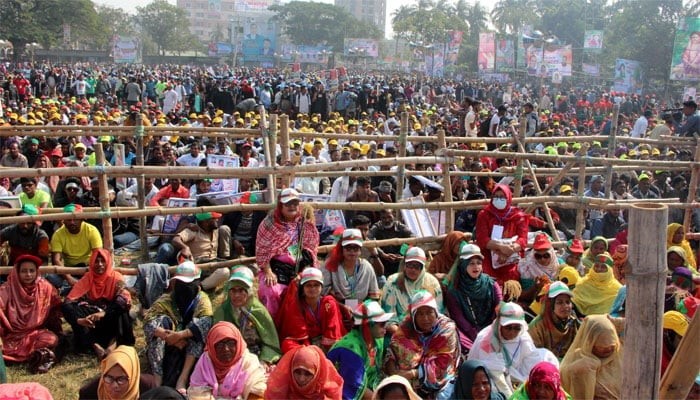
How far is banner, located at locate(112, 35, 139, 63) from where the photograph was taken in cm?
3578

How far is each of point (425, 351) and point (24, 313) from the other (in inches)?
112

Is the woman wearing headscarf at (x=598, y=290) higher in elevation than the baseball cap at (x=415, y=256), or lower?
lower

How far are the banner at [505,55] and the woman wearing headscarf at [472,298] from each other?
33.4m

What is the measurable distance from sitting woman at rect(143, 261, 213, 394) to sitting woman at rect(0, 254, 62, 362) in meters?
0.90

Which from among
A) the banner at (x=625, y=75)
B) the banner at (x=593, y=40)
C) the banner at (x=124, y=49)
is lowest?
the banner at (x=625, y=75)

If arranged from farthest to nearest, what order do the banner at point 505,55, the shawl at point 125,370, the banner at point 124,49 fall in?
the banner at point 505,55, the banner at point 124,49, the shawl at point 125,370

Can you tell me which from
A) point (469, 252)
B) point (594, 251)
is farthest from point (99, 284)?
point (594, 251)

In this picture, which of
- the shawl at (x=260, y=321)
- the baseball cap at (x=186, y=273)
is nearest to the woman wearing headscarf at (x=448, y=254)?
the shawl at (x=260, y=321)

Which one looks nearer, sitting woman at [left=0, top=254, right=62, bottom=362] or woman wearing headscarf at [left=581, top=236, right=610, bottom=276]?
sitting woman at [left=0, top=254, right=62, bottom=362]

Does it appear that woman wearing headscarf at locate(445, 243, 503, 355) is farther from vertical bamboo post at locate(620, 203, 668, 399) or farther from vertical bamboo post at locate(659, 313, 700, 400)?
vertical bamboo post at locate(620, 203, 668, 399)

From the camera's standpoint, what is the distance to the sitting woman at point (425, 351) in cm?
438

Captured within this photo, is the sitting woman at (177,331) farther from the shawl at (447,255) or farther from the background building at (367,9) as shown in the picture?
the background building at (367,9)

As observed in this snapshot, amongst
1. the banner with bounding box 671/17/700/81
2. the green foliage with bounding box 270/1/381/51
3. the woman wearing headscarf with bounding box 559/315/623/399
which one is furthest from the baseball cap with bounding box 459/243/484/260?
the green foliage with bounding box 270/1/381/51

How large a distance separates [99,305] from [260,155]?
545 centimetres
